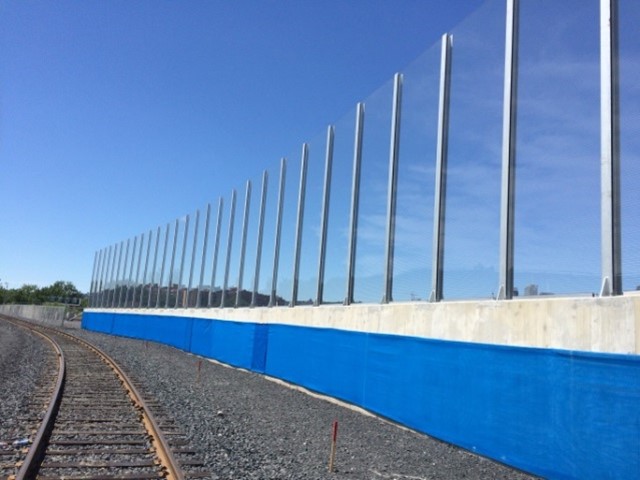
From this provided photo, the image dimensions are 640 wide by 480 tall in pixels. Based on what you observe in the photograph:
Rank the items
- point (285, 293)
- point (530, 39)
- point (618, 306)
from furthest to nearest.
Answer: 1. point (285, 293)
2. point (530, 39)
3. point (618, 306)

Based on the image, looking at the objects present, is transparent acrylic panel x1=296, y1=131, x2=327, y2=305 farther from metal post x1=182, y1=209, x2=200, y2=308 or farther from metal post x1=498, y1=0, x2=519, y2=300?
metal post x1=182, y1=209, x2=200, y2=308

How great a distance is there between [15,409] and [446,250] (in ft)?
29.3

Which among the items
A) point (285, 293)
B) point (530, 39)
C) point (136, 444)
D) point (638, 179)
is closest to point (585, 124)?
point (638, 179)

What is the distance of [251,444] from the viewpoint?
9.85 m

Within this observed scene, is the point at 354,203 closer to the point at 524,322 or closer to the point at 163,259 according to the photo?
the point at 524,322

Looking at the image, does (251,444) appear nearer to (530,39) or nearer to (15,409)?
(15,409)

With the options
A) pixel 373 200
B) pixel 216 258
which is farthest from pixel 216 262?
pixel 373 200

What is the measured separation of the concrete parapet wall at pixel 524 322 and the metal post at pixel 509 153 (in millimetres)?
802

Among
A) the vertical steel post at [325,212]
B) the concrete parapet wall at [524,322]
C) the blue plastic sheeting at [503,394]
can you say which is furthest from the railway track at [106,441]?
the vertical steel post at [325,212]

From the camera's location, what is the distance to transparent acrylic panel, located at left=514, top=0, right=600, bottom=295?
949cm

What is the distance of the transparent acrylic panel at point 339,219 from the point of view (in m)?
18.4

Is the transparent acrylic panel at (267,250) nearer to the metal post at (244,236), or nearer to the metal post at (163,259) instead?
the metal post at (244,236)

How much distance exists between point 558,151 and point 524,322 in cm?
293

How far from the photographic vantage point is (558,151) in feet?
33.7
